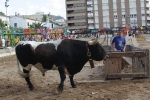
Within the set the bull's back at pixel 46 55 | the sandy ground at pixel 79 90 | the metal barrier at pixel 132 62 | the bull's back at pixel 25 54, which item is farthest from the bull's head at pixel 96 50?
the bull's back at pixel 25 54

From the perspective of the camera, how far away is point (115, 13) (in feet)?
329

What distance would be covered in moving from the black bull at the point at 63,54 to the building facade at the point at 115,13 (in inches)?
3602

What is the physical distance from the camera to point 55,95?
283 inches

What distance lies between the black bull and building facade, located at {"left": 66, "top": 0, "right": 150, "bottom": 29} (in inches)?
3602

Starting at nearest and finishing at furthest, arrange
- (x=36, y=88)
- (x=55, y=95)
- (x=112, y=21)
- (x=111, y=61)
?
(x=55, y=95), (x=36, y=88), (x=111, y=61), (x=112, y=21)

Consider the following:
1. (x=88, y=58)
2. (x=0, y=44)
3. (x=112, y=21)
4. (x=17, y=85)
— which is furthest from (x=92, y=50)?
(x=112, y=21)

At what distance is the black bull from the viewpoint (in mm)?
7582

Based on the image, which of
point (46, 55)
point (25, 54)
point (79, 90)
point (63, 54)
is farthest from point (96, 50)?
point (25, 54)

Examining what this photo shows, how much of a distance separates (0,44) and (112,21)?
73835 mm

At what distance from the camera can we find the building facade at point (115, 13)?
98.7 m

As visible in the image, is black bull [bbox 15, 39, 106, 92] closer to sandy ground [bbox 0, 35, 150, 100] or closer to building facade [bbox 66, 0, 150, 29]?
sandy ground [bbox 0, 35, 150, 100]

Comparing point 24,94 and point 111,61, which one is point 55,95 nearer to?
point 24,94

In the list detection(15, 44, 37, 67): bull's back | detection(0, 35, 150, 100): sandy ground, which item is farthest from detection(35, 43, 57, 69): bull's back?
detection(0, 35, 150, 100): sandy ground

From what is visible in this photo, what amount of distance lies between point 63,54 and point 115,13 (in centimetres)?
9501
